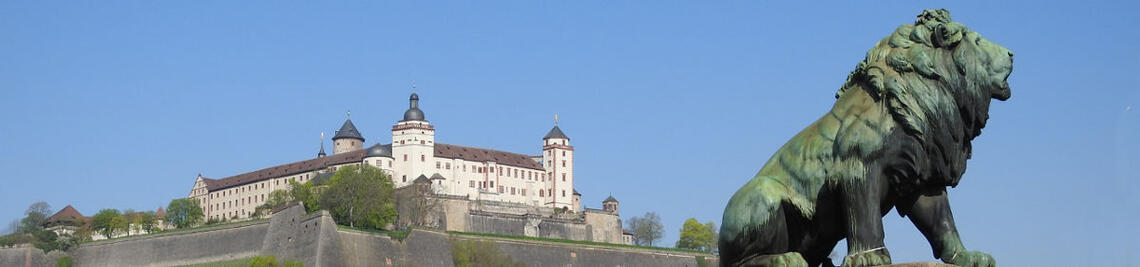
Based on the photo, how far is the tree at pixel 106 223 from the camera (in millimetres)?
92688

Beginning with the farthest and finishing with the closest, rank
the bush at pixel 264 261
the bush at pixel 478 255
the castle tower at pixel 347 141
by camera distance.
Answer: the castle tower at pixel 347 141 → the bush at pixel 478 255 → the bush at pixel 264 261

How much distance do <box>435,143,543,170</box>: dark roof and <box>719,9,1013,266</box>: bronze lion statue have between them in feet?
311

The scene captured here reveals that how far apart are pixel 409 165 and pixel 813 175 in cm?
9332

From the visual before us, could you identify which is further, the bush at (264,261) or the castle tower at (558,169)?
the castle tower at (558,169)

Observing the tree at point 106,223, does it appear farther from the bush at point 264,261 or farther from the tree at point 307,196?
the bush at point 264,261

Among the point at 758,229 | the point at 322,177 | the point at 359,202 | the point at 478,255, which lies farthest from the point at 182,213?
the point at 758,229

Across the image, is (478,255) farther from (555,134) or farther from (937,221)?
(937,221)

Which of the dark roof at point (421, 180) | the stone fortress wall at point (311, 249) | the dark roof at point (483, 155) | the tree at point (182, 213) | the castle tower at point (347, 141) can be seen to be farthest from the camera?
the castle tower at point (347, 141)

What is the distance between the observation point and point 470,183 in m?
102

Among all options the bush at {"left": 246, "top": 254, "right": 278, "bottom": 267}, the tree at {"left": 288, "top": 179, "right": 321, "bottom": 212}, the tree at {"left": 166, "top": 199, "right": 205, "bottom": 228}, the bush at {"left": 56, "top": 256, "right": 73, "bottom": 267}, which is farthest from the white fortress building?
the bush at {"left": 246, "top": 254, "right": 278, "bottom": 267}

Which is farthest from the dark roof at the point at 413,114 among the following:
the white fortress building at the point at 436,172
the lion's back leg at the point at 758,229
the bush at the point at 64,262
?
the lion's back leg at the point at 758,229

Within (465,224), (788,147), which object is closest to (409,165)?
(465,224)

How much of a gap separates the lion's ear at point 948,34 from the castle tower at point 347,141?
357 feet

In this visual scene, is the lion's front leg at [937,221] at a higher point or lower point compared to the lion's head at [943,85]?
lower
